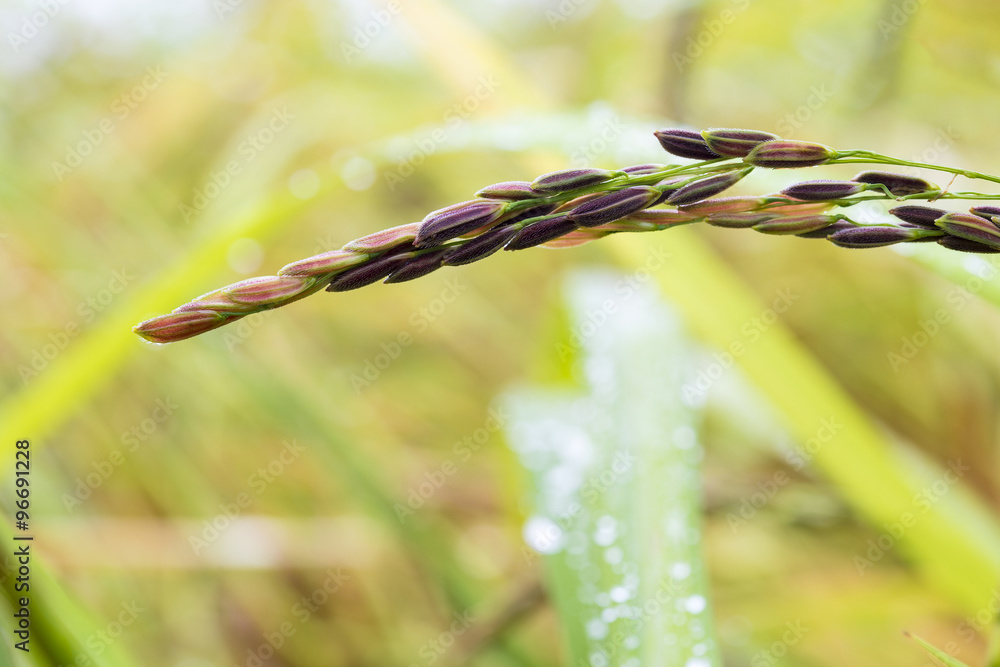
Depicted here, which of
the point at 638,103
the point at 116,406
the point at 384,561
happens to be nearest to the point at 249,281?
the point at 384,561

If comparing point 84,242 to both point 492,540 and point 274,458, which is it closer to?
point 274,458

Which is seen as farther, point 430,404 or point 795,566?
point 430,404

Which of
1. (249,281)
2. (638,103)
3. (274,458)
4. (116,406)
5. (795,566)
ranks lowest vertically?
(795,566)

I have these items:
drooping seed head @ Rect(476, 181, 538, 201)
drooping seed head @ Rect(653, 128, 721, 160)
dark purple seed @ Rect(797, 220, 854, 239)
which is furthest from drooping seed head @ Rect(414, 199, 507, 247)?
dark purple seed @ Rect(797, 220, 854, 239)

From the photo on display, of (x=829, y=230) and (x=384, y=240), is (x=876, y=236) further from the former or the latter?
(x=384, y=240)

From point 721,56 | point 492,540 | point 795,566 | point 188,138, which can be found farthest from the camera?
point 188,138

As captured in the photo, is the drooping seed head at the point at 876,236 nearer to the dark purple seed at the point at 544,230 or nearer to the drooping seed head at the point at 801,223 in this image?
the drooping seed head at the point at 801,223

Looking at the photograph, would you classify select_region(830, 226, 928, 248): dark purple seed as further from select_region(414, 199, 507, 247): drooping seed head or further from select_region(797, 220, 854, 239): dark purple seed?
select_region(414, 199, 507, 247): drooping seed head

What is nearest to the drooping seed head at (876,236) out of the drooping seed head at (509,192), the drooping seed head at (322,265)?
the drooping seed head at (509,192)
